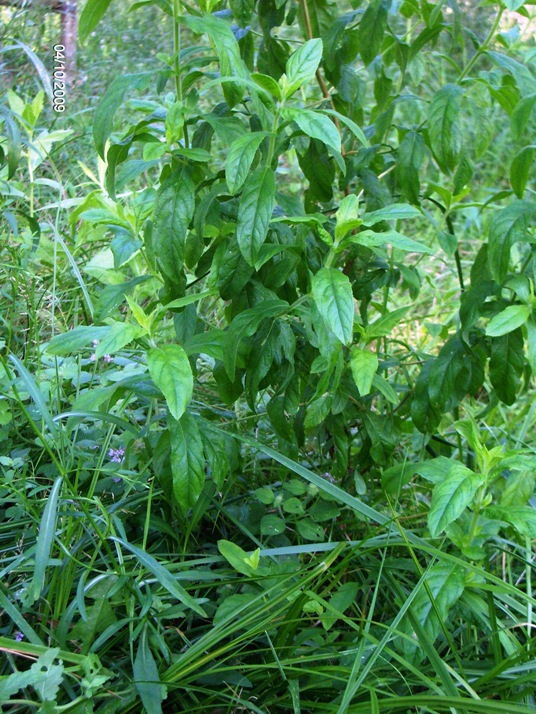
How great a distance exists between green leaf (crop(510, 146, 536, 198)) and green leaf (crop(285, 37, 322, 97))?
46cm

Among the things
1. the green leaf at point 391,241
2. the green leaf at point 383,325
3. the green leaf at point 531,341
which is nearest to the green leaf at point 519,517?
the green leaf at point 531,341

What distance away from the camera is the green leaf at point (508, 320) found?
1.40 meters

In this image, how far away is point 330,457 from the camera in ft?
6.32

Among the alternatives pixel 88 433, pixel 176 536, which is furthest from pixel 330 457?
pixel 88 433

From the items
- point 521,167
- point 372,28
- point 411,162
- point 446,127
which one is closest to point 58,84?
point 372,28

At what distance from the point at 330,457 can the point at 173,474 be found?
2.27 ft

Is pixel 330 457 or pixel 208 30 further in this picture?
pixel 330 457

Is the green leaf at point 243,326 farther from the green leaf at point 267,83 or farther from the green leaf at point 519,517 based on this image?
the green leaf at point 519,517

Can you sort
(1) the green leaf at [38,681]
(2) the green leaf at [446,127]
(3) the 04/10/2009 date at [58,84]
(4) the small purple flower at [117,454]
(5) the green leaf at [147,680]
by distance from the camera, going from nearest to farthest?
(1) the green leaf at [38,681] → (5) the green leaf at [147,680] → (2) the green leaf at [446,127] → (4) the small purple flower at [117,454] → (3) the 04/10/2009 date at [58,84]

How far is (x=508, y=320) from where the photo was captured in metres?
1.42

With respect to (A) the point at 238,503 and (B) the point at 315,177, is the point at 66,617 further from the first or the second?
(B) the point at 315,177

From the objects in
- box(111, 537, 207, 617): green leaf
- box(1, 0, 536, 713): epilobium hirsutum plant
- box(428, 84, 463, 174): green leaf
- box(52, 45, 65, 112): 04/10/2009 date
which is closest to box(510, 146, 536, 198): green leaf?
box(1, 0, 536, 713): epilobium hirsutum plant

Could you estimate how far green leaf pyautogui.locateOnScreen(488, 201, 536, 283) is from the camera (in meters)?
1.42

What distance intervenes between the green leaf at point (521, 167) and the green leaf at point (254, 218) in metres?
0.55
